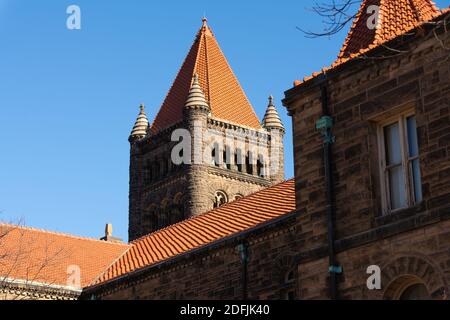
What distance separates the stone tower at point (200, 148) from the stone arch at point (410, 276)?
41.5m

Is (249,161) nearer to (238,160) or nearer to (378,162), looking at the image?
(238,160)

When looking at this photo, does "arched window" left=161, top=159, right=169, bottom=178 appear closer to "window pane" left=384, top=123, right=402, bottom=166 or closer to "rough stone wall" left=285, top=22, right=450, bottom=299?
"rough stone wall" left=285, top=22, right=450, bottom=299

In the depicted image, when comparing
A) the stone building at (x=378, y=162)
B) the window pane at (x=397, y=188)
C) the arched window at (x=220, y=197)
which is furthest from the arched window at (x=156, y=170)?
the window pane at (x=397, y=188)

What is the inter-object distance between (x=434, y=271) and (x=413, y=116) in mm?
2860

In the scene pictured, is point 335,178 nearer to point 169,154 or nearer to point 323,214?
point 323,214

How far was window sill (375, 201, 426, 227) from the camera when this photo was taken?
16.4 metres

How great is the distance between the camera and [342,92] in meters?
18.3

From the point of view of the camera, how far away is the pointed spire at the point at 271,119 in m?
63.9

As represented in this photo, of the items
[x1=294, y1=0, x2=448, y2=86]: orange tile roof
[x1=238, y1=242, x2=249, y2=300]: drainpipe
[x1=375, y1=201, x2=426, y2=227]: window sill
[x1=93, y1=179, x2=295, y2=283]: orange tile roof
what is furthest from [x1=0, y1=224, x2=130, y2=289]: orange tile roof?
[x1=375, y1=201, x2=426, y2=227]: window sill

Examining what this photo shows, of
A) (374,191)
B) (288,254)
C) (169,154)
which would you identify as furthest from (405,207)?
(169,154)

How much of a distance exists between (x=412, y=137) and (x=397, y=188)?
0.92m

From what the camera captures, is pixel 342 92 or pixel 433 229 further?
pixel 342 92

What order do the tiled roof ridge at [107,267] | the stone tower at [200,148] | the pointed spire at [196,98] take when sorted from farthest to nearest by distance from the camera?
the pointed spire at [196,98], the stone tower at [200,148], the tiled roof ridge at [107,267]

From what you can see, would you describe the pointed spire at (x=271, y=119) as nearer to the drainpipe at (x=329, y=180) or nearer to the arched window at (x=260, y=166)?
the arched window at (x=260, y=166)
